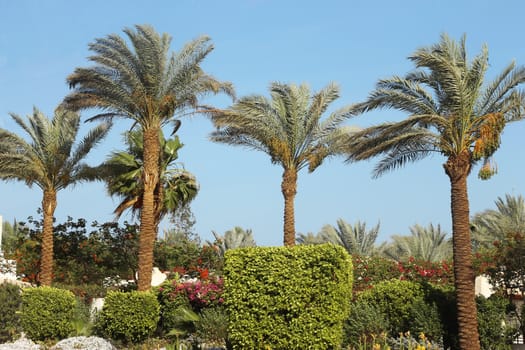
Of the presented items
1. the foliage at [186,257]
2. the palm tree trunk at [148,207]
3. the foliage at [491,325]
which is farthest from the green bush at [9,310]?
the foliage at [491,325]

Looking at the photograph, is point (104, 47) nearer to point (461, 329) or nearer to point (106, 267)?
point (106, 267)

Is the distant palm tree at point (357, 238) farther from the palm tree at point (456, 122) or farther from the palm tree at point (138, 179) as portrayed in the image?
the palm tree at point (456, 122)

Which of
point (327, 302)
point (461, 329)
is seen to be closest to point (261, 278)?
point (327, 302)

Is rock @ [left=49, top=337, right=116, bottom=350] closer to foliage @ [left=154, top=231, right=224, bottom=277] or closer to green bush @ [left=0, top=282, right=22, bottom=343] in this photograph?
green bush @ [left=0, top=282, right=22, bottom=343]

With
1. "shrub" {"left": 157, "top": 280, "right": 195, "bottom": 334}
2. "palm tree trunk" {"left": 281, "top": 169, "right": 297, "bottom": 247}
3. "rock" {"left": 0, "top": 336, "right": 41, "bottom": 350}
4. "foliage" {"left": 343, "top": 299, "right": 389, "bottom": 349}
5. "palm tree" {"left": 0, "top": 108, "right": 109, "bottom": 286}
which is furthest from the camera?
"palm tree" {"left": 0, "top": 108, "right": 109, "bottom": 286}

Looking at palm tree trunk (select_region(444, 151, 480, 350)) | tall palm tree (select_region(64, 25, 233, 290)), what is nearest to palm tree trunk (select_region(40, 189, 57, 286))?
tall palm tree (select_region(64, 25, 233, 290))

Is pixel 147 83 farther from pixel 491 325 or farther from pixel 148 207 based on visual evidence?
pixel 491 325

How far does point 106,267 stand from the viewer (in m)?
32.6

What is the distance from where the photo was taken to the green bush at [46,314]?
792 inches

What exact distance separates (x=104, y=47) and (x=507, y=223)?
74.0 ft

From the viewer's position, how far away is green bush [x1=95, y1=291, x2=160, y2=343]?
19.8 metres

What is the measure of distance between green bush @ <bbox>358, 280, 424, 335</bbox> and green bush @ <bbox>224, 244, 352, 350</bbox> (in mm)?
3261

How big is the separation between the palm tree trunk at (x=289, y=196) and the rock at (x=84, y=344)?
8.90 metres

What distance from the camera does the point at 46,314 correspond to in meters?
20.1
